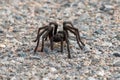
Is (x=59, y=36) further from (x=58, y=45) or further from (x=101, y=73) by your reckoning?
(x=101, y=73)

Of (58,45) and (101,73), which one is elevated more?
(58,45)

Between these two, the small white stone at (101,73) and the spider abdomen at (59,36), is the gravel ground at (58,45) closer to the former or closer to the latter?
the small white stone at (101,73)

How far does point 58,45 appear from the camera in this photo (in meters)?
7.09

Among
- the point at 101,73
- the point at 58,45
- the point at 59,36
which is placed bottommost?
the point at 101,73

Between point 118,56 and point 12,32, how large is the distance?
7.00 feet

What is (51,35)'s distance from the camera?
22.5 feet

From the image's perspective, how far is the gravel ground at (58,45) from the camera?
6270 mm

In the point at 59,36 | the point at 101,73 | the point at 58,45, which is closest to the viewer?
the point at 101,73

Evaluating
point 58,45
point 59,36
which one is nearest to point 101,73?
point 59,36

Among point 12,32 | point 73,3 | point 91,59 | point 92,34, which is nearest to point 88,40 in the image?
point 92,34

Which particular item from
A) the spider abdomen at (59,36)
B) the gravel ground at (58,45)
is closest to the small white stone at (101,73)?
the gravel ground at (58,45)

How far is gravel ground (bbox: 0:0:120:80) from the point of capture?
627cm

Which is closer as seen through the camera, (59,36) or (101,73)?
(101,73)

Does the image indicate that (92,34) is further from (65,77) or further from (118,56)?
(65,77)
